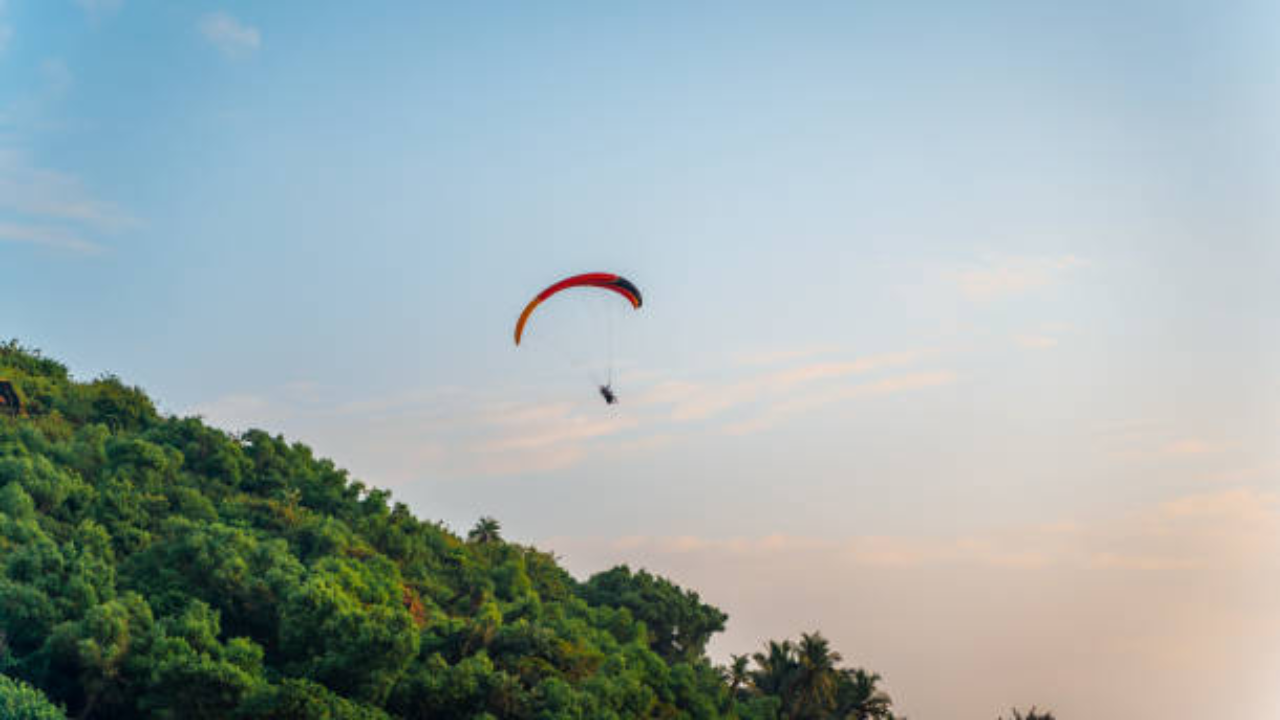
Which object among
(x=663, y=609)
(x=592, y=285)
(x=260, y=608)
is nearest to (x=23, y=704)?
(x=260, y=608)

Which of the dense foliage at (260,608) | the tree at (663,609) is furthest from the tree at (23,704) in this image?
the tree at (663,609)

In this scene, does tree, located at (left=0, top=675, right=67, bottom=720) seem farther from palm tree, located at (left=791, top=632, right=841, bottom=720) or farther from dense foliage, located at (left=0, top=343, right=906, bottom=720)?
palm tree, located at (left=791, top=632, right=841, bottom=720)

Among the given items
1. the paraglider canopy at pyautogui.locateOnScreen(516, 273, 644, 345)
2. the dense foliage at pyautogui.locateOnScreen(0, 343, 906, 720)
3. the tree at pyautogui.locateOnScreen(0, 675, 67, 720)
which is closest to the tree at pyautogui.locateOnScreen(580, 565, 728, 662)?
the dense foliage at pyautogui.locateOnScreen(0, 343, 906, 720)

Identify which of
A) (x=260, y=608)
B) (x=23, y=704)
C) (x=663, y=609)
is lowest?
(x=23, y=704)

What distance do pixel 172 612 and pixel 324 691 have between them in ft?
23.5

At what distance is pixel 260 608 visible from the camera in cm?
4119

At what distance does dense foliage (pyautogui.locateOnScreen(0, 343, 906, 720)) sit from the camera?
3628 centimetres

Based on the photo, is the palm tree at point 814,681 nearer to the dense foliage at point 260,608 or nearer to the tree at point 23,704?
the dense foliage at point 260,608

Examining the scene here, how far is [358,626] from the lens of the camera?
38844 mm

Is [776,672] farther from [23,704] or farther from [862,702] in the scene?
[23,704]

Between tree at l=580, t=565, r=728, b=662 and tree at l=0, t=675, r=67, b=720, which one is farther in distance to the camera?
tree at l=580, t=565, r=728, b=662

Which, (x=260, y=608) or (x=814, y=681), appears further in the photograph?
(x=814, y=681)

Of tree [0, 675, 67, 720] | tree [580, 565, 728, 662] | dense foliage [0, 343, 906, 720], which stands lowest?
tree [0, 675, 67, 720]

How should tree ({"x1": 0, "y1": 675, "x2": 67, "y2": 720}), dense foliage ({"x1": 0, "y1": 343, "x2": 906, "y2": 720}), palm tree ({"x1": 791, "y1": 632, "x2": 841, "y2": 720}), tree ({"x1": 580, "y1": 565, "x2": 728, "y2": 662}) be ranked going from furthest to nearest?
tree ({"x1": 580, "y1": 565, "x2": 728, "y2": 662}) → palm tree ({"x1": 791, "y1": 632, "x2": 841, "y2": 720}) → dense foliage ({"x1": 0, "y1": 343, "x2": 906, "y2": 720}) → tree ({"x1": 0, "y1": 675, "x2": 67, "y2": 720})
